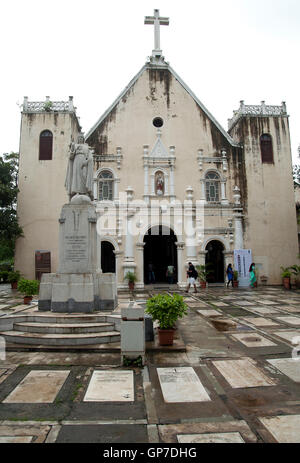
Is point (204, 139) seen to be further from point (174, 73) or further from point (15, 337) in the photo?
point (15, 337)

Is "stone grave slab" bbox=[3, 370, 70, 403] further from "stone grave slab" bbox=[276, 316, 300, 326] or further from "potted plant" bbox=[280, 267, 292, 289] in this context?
"potted plant" bbox=[280, 267, 292, 289]

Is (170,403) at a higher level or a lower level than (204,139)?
lower

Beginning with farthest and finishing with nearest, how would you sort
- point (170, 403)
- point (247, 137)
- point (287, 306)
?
point (247, 137), point (287, 306), point (170, 403)

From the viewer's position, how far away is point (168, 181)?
60.9ft

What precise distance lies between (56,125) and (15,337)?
601 inches

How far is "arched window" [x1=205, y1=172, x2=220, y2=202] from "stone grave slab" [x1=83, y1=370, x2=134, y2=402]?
15.5m

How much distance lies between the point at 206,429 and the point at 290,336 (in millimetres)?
4384

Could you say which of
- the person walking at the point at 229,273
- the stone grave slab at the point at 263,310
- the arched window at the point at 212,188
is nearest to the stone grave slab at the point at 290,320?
the stone grave slab at the point at 263,310

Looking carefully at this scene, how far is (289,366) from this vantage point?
4754 millimetres

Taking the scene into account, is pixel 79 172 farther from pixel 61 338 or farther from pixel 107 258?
pixel 107 258

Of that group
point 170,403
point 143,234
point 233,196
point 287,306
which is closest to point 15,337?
point 170,403

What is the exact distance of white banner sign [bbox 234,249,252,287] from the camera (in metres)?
17.5

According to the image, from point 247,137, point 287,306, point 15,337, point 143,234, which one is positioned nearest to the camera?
point 15,337

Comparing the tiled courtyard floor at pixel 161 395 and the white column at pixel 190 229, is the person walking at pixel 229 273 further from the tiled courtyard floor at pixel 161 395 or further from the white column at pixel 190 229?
the tiled courtyard floor at pixel 161 395
